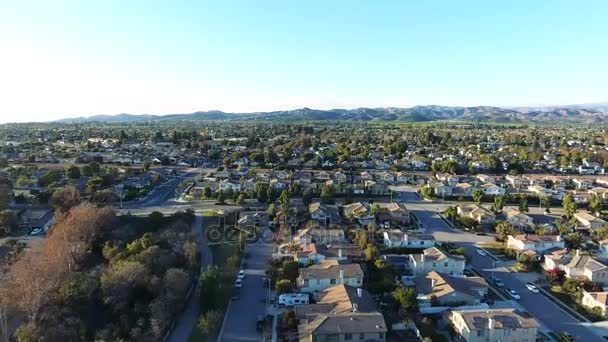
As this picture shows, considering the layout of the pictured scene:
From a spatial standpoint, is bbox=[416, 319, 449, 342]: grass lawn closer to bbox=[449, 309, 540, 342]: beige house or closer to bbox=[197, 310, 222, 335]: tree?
bbox=[449, 309, 540, 342]: beige house

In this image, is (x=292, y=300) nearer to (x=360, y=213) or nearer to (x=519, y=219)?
(x=360, y=213)

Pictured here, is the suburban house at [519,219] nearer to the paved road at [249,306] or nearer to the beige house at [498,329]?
the beige house at [498,329]

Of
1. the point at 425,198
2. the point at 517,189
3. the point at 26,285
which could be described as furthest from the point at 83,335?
the point at 517,189

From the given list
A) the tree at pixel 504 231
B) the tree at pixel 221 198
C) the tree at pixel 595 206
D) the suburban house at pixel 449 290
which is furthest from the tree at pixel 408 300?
the tree at pixel 595 206

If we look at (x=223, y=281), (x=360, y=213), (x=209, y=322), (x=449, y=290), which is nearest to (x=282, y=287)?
(x=223, y=281)

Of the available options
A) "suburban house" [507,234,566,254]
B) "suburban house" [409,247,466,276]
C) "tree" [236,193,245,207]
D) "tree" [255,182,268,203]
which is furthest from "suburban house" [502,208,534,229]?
"tree" [236,193,245,207]

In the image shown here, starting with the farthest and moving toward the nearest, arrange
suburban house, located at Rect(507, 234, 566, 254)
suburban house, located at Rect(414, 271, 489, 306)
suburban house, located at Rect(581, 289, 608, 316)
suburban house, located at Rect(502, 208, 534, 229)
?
suburban house, located at Rect(502, 208, 534, 229) < suburban house, located at Rect(507, 234, 566, 254) < suburban house, located at Rect(414, 271, 489, 306) < suburban house, located at Rect(581, 289, 608, 316)

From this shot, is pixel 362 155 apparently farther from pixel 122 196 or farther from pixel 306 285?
pixel 306 285
